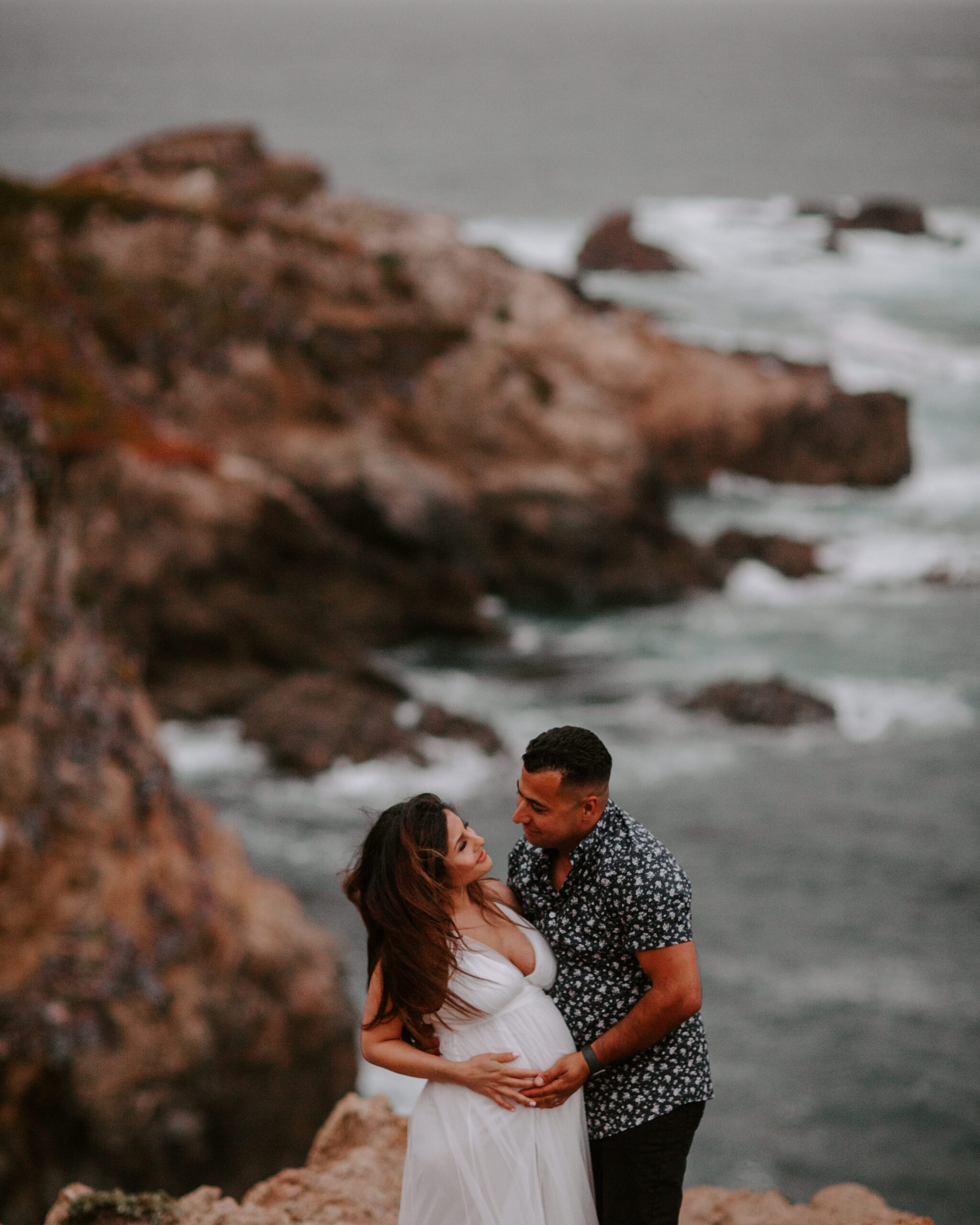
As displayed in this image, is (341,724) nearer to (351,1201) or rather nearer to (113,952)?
(113,952)

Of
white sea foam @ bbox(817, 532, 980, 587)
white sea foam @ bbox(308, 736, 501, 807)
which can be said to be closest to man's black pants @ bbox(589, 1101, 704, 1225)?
white sea foam @ bbox(308, 736, 501, 807)

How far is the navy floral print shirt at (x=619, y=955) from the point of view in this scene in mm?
3312

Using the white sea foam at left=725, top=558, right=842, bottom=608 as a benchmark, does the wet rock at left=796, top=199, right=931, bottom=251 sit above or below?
above

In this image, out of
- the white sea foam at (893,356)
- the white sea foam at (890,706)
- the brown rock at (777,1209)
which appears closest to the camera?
the brown rock at (777,1209)

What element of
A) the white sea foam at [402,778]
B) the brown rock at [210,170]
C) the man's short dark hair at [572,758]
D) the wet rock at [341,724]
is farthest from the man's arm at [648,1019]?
the brown rock at [210,170]

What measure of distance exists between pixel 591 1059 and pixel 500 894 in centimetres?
53

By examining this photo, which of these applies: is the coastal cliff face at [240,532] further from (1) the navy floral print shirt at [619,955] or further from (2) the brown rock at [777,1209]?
(1) the navy floral print shirt at [619,955]

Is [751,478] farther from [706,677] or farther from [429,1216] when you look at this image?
[429,1216]

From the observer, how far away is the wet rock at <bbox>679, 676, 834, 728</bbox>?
21.5 m

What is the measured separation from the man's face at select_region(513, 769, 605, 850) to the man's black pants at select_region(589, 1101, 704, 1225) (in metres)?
0.85

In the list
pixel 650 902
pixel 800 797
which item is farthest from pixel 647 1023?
pixel 800 797

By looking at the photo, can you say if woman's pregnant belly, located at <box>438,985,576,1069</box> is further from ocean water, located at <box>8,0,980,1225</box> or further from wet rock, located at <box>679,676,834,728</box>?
wet rock, located at <box>679,676,834,728</box>

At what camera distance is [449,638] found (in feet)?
80.3

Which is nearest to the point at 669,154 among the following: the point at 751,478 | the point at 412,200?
the point at 412,200
